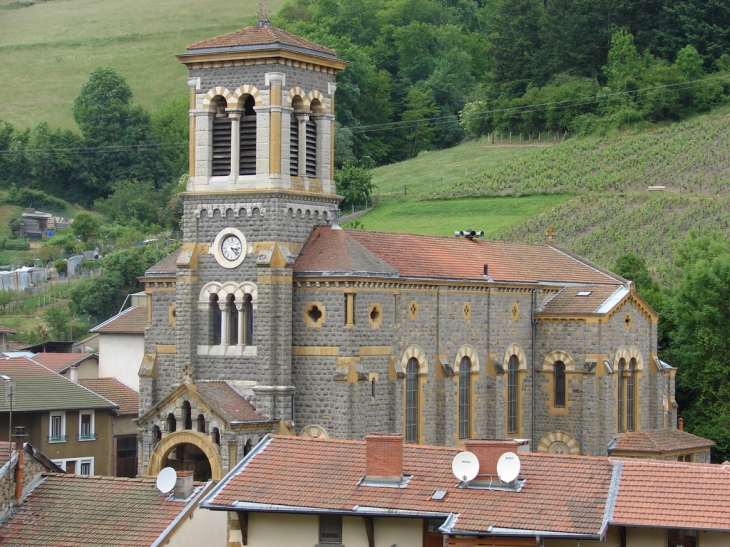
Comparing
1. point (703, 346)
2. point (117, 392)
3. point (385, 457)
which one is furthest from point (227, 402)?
point (703, 346)

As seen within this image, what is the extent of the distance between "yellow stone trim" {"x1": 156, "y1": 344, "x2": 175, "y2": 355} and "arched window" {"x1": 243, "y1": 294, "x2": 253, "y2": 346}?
137 inches

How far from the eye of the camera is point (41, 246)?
133m

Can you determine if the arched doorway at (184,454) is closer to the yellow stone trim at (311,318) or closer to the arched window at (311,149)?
the yellow stone trim at (311,318)

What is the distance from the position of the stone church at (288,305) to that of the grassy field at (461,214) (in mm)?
41025

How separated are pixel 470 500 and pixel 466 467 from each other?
38.8 inches

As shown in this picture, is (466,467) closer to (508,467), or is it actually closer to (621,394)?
(508,467)

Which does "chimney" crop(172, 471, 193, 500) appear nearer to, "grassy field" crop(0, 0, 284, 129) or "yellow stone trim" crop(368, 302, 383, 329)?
"yellow stone trim" crop(368, 302, 383, 329)

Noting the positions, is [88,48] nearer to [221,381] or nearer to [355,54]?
[355,54]

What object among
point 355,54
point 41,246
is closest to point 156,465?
point 41,246

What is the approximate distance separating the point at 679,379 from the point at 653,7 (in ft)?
249

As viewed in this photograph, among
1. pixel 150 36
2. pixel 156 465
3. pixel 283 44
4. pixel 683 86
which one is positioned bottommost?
pixel 156 465

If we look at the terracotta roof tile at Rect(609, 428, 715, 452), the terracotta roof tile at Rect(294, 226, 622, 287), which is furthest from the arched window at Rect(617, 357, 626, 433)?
the terracotta roof tile at Rect(294, 226, 622, 287)

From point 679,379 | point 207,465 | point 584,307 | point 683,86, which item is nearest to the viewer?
point 207,465

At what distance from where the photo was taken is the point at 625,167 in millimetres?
117750
